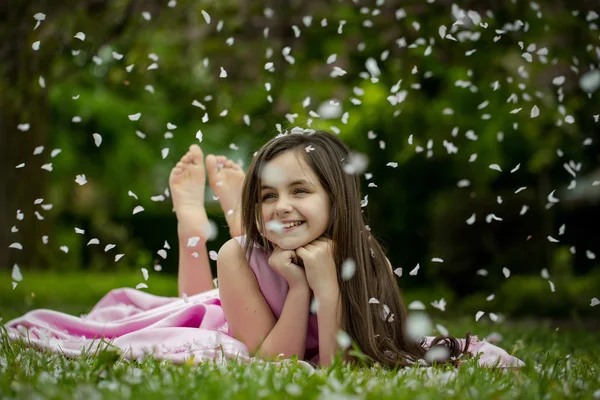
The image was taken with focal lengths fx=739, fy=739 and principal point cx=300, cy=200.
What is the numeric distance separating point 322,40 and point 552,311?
328cm

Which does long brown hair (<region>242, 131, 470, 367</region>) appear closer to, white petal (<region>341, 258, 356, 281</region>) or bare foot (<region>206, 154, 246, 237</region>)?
white petal (<region>341, 258, 356, 281</region>)

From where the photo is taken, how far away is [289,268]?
2.77 meters

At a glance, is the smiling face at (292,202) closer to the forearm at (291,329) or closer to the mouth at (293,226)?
the mouth at (293,226)

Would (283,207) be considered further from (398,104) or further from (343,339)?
(398,104)

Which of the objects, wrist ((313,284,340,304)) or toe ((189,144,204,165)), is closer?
wrist ((313,284,340,304))

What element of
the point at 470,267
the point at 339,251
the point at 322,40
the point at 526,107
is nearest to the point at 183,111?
the point at 322,40

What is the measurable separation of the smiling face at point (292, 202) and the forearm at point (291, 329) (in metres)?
0.20

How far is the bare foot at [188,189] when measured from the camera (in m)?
3.97

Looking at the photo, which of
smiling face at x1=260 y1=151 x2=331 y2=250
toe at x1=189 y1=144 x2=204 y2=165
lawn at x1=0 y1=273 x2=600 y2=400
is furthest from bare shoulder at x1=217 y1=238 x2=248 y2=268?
toe at x1=189 y1=144 x2=204 y2=165

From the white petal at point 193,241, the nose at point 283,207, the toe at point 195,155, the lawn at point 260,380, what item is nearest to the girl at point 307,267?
the nose at point 283,207

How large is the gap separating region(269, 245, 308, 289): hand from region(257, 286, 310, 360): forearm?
31 mm

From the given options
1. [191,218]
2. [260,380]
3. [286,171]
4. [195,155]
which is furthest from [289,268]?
[195,155]

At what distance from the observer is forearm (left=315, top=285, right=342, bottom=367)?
8.91 ft

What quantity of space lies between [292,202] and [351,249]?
0.32 metres
